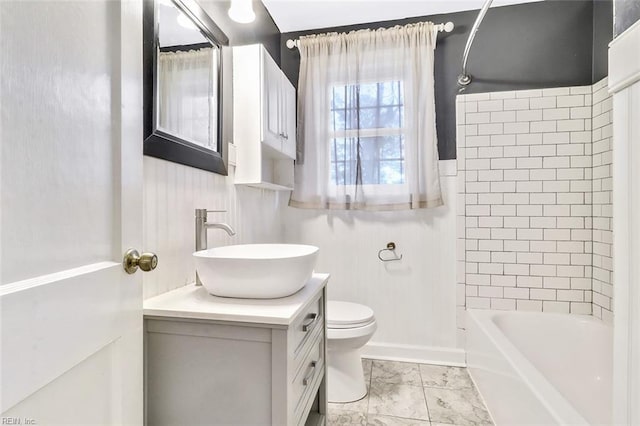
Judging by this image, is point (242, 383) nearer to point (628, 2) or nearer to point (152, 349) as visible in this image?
point (152, 349)

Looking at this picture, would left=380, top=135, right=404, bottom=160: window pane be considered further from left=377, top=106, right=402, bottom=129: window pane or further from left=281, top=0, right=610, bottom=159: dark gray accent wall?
left=281, top=0, right=610, bottom=159: dark gray accent wall

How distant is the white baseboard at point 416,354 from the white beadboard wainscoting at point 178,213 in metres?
1.31

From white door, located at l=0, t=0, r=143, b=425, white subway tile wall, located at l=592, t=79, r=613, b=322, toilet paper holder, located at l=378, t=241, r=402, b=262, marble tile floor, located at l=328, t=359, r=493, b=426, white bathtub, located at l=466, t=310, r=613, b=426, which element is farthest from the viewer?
toilet paper holder, located at l=378, t=241, r=402, b=262

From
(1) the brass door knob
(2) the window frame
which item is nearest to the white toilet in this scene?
(2) the window frame

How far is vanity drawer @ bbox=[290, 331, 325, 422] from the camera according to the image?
92cm

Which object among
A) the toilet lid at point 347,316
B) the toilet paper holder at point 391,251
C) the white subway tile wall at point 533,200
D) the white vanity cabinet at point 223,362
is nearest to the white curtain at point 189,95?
the white vanity cabinet at point 223,362

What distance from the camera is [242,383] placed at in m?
0.86

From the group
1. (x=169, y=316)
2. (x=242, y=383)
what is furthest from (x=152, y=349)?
(x=242, y=383)

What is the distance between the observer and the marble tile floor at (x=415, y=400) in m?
1.59

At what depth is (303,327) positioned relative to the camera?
99cm

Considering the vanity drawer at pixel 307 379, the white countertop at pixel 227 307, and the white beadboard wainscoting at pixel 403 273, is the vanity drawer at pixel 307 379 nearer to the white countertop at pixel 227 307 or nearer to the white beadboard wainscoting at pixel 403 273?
the white countertop at pixel 227 307

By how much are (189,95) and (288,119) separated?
0.86 meters

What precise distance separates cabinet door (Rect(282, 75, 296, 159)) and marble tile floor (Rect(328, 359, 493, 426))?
154 centimetres

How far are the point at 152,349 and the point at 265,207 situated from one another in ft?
4.25
